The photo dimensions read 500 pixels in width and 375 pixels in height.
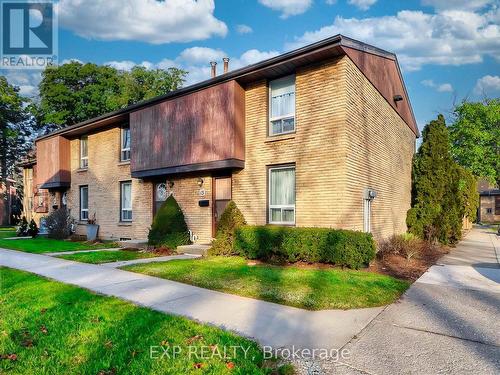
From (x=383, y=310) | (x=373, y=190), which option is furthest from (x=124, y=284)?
(x=373, y=190)

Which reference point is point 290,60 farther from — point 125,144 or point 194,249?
point 125,144

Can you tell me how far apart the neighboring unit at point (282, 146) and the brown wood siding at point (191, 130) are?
0.12 ft

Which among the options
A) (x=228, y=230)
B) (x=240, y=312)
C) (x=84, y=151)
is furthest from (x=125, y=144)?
(x=240, y=312)

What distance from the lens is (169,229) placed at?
12484mm

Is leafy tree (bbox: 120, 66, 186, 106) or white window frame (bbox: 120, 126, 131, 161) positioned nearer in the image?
white window frame (bbox: 120, 126, 131, 161)

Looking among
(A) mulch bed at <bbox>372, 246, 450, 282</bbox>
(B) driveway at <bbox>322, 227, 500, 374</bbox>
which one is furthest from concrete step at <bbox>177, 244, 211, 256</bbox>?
(B) driveway at <bbox>322, 227, 500, 374</bbox>

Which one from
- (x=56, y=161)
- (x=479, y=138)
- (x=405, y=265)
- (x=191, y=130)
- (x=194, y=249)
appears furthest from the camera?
(x=479, y=138)

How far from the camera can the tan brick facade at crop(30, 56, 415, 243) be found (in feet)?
32.0

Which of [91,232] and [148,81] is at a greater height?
[148,81]

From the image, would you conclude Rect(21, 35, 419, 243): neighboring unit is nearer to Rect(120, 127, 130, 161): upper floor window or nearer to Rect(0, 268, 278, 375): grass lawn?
Rect(120, 127, 130, 161): upper floor window

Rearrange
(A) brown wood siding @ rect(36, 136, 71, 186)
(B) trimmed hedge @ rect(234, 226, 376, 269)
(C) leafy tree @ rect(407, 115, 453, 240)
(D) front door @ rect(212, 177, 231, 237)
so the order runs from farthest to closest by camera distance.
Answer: (A) brown wood siding @ rect(36, 136, 71, 186) < (C) leafy tree @ rect(407, 115, 453, 240) < (D) front door @ rect(212, 177, 231, 237) < (B) trimmed hedge @ rect(234, 226, 376, 269)

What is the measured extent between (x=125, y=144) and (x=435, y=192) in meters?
14.3

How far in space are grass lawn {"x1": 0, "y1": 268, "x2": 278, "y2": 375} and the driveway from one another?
3.86ft

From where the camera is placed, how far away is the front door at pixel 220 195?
12.3 meters
